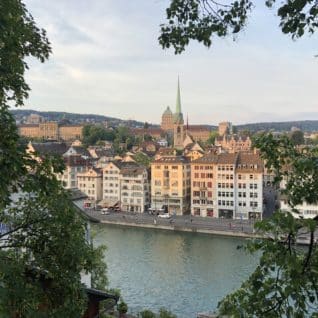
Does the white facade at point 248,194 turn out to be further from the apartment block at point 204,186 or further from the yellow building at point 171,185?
the yellow building at point 171,185

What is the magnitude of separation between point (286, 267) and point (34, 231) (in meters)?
1.44

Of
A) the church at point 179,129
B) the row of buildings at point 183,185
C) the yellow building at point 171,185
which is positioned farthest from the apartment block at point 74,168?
the church at point 179,129

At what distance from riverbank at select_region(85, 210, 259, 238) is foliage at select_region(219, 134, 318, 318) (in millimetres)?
23088

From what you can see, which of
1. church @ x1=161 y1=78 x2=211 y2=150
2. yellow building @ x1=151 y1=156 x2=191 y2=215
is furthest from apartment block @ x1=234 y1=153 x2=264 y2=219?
church @ x1=161 y1=78 x2=211 y2=150

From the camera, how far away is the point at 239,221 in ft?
95.1

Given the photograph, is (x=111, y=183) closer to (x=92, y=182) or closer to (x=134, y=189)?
(x=92, y=182)

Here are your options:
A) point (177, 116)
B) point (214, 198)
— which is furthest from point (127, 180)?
point (177, 116)

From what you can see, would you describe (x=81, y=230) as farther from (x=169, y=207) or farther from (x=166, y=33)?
(x=169, y=207)

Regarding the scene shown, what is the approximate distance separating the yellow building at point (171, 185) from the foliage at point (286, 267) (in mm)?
31013

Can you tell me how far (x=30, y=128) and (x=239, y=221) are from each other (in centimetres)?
7290

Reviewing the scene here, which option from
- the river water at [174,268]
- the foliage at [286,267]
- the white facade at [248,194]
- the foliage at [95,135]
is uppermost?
the foliage at [95,135]

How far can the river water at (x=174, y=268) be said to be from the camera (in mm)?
14492

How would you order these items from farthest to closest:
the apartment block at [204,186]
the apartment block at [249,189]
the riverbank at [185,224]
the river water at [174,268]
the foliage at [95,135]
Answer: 1. the foliage at [95,135]
2. the apartment block at [204,186]
3. the apartment block at [249,189]
4. the riverbank at [185,224]
5. the river water at [174,268]

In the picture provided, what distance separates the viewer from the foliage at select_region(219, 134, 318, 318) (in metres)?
1.73
